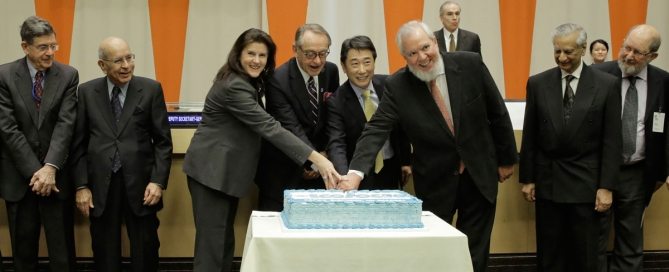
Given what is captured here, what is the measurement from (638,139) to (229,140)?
2102mm

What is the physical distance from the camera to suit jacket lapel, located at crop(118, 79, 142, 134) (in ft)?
12.0

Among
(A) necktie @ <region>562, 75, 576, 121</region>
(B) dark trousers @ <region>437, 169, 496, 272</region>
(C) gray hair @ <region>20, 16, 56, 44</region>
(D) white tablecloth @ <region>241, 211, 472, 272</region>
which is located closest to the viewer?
(D) white tablecloth @ <region>241, 211, 472, 272</region>

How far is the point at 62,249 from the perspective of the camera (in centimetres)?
371

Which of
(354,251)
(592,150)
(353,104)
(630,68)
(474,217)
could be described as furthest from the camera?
(630,68)

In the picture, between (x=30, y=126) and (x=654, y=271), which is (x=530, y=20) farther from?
(x=30, y=126)

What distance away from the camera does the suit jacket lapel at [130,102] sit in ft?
12.0

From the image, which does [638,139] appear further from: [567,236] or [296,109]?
[296,109]

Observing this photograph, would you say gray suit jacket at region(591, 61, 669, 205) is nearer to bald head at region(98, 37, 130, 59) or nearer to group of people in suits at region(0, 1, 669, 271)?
group of people in suits at region(0, 1, 669, 271)

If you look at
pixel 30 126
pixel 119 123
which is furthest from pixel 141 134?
pixel 30 126

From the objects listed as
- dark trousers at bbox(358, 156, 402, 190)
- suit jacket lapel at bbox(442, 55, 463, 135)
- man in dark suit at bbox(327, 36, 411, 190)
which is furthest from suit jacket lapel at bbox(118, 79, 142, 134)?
suit jacket lapel at bbox(442, 55, 463, 135)

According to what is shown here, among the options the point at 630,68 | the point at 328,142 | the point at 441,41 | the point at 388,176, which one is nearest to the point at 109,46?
the point at 328,142

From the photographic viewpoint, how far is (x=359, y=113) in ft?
11.7

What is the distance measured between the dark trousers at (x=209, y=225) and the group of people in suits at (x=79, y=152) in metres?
0.43

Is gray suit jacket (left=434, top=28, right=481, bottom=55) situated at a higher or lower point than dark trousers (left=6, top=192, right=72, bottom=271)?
higher
